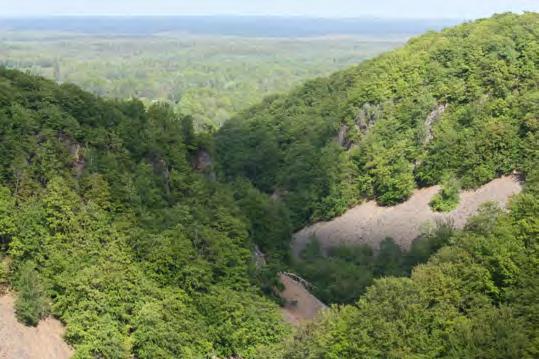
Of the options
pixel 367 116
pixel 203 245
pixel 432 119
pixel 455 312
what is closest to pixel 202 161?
pixel 203 245

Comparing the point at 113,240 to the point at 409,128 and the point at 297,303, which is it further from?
the point at 409,128

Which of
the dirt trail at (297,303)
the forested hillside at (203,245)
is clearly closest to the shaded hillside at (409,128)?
the forested hillside at (203,245)

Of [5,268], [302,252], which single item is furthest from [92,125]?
[302,252]

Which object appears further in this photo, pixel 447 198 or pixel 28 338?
pixel 447 198

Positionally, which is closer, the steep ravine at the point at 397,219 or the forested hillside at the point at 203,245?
the forested hillside at the point at 203,245

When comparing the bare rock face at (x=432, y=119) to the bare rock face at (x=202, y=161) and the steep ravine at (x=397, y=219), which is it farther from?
the bare rock face at (x=202, y=161)

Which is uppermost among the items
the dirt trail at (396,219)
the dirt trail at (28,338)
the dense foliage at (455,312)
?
the dense foliage at (455,312)

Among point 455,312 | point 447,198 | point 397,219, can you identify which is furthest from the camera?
point 397,219
